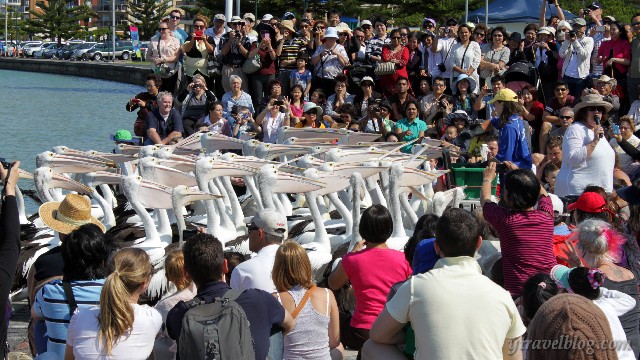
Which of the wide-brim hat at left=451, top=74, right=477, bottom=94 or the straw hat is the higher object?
the wide-brim hat at left=451, top=74, right=477, bottom=94

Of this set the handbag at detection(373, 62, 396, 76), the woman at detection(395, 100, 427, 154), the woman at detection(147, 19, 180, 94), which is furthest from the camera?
the woman at detection(147, 19, 180, 94)

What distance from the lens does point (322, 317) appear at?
6.55 m

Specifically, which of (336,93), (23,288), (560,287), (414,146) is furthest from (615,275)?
(336,93)

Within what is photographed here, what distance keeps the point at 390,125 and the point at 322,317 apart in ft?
30.5

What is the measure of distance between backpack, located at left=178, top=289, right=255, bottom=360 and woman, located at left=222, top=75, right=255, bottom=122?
11.1 metres

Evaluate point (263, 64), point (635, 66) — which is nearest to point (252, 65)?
point (263, 64)

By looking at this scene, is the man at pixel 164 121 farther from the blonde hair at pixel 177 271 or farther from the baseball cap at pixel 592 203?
the blonde hair at pixel 177 271

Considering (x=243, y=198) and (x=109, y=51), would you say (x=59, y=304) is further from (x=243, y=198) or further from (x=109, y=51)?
(x=109, y=51)

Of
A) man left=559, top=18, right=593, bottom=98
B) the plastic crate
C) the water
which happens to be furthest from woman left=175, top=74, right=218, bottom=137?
the plastic crate

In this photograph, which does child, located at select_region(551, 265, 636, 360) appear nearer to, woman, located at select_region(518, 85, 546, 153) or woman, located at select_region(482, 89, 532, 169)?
woman, located at select_region(482, 89, 532, 169)

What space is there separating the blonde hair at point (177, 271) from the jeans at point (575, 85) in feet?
35.2

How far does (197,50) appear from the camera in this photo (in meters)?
18.3

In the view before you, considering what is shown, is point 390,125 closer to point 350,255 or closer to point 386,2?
point 350,255

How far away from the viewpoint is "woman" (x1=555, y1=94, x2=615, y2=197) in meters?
10.5
